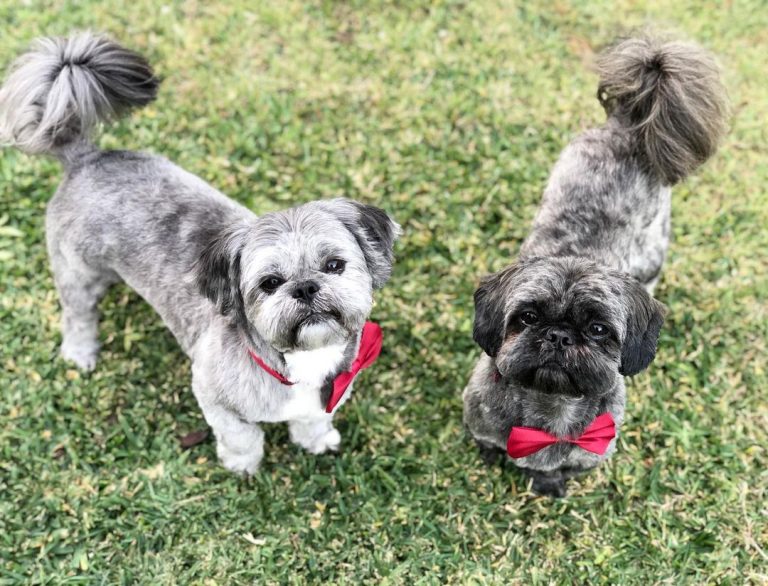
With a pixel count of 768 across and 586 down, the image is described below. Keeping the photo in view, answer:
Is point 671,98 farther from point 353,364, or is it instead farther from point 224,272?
point 224,272

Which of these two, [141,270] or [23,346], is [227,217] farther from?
[23,346]

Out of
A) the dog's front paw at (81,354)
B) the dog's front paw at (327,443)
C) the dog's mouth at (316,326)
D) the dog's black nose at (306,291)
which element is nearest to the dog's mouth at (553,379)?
the dog's mouth at (316,326)

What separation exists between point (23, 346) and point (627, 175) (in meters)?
4.81

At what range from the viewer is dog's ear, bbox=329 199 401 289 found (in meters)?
3.88

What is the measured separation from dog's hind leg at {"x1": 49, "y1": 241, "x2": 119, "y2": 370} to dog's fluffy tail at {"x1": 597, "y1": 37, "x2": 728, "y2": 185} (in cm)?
381

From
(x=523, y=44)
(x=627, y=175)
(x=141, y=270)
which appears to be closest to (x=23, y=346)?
(x=141, y=270)

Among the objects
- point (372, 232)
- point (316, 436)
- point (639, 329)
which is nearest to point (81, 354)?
point (316, 436)

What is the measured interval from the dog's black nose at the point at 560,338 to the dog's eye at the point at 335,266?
→ 1165 millimetres

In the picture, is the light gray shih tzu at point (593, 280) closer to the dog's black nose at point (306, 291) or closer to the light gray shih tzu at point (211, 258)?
the light gray shih tzu at point (211, 258)

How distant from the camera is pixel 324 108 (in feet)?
23.0

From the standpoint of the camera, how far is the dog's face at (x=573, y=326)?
3.70 metres

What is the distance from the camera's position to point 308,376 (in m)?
4.12

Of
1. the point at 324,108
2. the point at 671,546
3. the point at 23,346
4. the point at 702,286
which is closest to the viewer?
the point at 671,546

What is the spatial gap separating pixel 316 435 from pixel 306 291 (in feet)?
6.12
